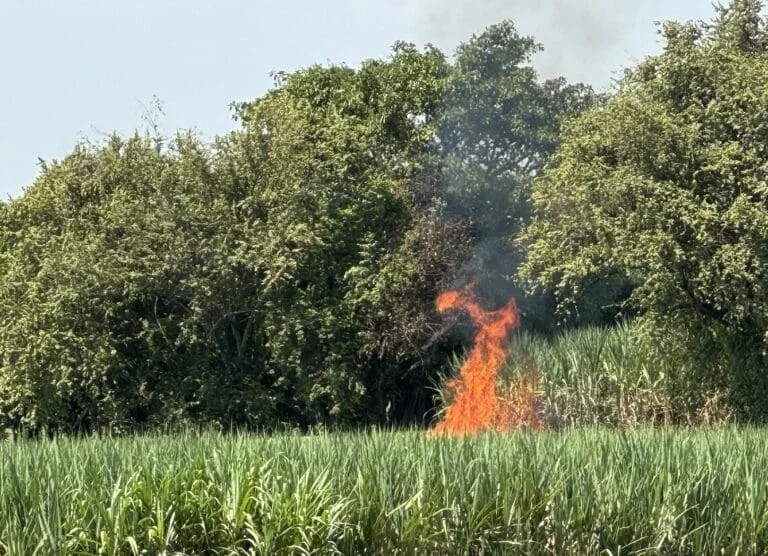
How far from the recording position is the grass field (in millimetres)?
6199

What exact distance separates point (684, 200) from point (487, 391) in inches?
168

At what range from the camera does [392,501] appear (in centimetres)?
674

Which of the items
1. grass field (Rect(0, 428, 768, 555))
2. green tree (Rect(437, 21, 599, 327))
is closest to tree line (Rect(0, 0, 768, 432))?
green tree (Rect(437, 21, 599, 327))

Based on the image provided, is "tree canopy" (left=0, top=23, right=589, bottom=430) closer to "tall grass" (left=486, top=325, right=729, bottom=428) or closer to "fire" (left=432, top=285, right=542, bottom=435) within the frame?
"fire" (left=432, top=285, right=542, bottom=435)

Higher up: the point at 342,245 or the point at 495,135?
Result: the point at 495,135

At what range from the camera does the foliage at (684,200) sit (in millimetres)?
13516

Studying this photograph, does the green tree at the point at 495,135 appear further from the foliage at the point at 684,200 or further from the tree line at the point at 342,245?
the foliage at the point at 684,200

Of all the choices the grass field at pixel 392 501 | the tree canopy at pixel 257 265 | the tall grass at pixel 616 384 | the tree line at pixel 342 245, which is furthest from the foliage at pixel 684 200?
the grass field at pixel 392 501


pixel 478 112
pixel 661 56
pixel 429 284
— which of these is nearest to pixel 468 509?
pixel 661 56

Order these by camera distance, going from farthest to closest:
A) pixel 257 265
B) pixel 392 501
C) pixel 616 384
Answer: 1. pixel 257 265
2. pixel 616 384
3. pixel 392 501

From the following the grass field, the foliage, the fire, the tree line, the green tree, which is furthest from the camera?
the green tree

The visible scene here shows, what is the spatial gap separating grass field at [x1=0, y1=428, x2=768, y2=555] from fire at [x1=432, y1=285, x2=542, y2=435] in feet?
25.1

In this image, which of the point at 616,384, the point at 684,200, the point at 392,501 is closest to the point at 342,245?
the point at 616,384

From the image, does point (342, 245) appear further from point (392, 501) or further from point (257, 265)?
point (392, 501)
